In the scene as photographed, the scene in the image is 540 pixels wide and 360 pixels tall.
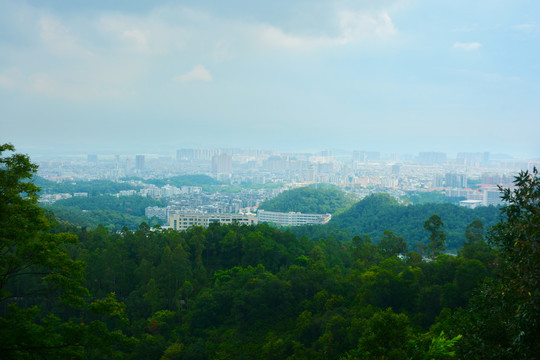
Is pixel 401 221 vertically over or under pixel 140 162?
under

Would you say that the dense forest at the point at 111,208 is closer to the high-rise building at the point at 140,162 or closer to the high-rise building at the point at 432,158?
the high-rise building at the point at 140,162

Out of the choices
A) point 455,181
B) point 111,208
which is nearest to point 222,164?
point 455,181

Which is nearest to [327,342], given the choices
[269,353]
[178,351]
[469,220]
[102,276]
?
[269,353]

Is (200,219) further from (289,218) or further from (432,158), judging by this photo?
(432,158)

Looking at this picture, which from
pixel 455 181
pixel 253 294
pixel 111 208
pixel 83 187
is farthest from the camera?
pixel 455 181

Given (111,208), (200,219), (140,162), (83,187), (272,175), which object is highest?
(140,162)

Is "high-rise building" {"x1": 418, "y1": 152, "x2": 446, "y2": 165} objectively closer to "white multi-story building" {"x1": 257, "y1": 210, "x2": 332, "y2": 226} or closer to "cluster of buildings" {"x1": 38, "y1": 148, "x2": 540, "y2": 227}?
"cluster of buildings" {"x1": 38, "y1": 148, "x2": 540, "y2": 227}

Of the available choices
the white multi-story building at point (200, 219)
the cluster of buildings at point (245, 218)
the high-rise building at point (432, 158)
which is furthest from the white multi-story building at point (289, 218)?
the high-rise building at point (432, 158)

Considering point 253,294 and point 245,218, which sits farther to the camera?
point 245,218
